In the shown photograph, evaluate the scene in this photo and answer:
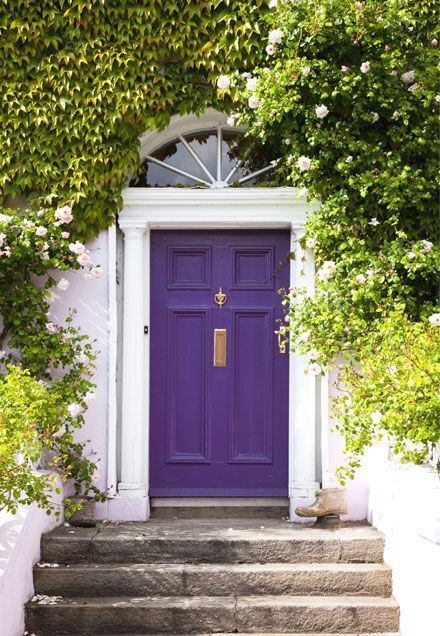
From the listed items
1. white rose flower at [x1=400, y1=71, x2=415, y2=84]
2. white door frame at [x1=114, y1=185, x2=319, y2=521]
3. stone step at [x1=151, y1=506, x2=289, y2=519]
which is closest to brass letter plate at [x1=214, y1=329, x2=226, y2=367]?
white door frame at [x1=114, y1=185, x2=319, y2=521]

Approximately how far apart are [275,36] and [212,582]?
3575 millimetres

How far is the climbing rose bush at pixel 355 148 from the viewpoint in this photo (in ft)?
19.6

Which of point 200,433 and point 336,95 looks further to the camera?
point 200,433

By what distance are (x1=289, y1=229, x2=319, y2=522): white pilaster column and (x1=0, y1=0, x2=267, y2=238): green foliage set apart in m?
1.44

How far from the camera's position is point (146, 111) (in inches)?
251

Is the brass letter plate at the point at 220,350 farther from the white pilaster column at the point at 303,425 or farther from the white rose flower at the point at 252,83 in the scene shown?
the white rose flower at the point at 252,83

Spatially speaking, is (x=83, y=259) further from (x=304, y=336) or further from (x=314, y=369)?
(x=314, y=369)

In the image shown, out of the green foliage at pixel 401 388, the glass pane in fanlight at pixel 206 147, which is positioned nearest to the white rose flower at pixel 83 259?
the glass pane in fanlight at pixel 206 147

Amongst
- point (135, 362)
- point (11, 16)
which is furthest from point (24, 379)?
point (11, 16)

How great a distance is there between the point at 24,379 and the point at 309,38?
9.74ft

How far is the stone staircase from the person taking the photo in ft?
17.2

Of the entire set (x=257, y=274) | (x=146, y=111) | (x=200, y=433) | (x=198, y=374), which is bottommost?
(x=200, y=433)

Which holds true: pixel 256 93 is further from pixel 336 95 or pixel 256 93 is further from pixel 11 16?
pixel 11 16

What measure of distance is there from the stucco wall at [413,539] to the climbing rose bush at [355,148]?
52cm
